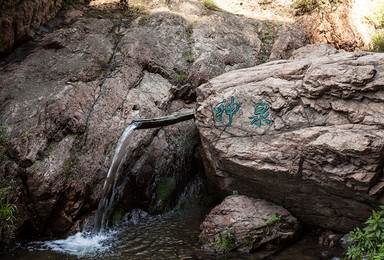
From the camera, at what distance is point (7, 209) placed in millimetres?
4461

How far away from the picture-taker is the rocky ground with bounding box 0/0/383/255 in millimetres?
4859

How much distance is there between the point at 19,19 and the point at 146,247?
19.9 ft

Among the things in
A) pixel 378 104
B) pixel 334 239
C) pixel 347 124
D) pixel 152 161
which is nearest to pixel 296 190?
pixel 334 239

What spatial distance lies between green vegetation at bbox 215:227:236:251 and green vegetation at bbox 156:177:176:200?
7.18 feet

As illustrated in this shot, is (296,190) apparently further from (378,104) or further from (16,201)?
(16,201)

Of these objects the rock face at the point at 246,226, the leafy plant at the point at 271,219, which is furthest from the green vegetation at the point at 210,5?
the leafy plant at the point at 271,219

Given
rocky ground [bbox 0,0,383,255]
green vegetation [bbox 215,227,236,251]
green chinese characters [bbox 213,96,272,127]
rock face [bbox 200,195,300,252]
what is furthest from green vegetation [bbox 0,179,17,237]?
green chinese characters [bbox 213,96,272,127]

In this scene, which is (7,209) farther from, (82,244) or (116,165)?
(116,165)

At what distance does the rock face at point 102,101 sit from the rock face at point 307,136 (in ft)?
5.19

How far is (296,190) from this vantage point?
4.62 m

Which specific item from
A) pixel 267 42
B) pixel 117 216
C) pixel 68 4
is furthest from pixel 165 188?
pixel 68 4

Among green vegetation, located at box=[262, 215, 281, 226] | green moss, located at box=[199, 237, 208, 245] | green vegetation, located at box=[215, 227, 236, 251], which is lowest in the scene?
green moss, located at box=[199, 237, 208, 245]

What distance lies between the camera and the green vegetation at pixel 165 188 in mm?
6266

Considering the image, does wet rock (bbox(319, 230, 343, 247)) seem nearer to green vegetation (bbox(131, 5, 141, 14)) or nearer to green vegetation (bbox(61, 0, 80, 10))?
green vegetation (bbox(131, 5, 141, 14))
